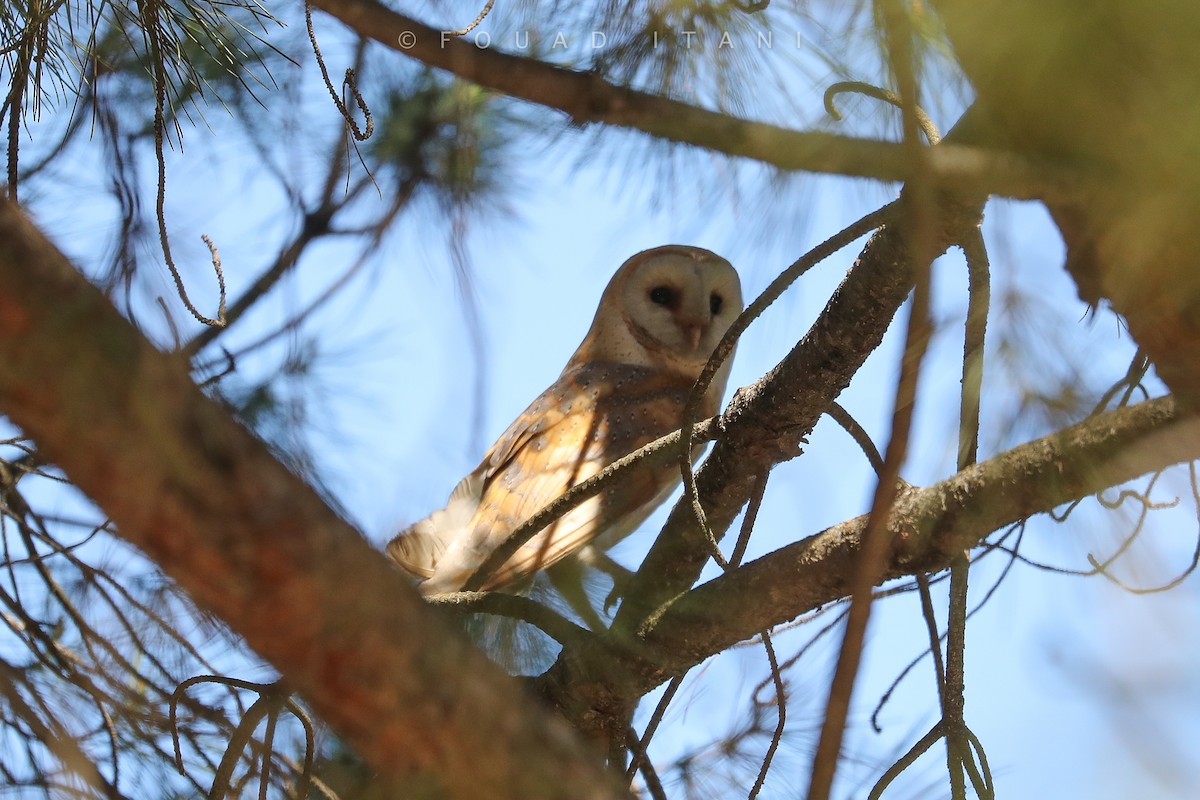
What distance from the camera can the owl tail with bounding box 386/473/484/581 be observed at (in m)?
2.42

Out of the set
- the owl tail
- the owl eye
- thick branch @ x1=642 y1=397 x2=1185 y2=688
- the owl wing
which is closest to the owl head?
the owl eye

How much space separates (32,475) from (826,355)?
5.06 ft

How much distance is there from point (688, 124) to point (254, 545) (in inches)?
31.3

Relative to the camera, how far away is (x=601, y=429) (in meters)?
2.77

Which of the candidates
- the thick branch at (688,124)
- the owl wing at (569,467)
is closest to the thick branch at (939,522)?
the thick branch at (688,124)

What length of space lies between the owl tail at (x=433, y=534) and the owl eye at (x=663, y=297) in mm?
793

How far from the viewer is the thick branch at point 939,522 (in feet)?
3.75

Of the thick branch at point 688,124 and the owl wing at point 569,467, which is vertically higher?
the owl wing at point 569,467

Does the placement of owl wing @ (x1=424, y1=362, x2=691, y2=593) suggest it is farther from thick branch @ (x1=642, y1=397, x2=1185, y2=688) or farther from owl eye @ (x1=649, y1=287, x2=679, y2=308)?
thick branch @ (x1=642, y1=397, x2=1185, y2=688)

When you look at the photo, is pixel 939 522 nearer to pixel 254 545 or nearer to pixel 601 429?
pixel 254 545

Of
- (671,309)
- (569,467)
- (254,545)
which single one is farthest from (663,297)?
(254,545)

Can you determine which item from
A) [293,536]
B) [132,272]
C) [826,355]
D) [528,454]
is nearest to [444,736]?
[293,536]

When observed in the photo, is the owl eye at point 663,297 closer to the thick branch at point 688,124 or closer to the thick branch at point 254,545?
the thick branch at point 688,124

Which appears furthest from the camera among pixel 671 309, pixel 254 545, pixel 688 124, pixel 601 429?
pixel 671 309
